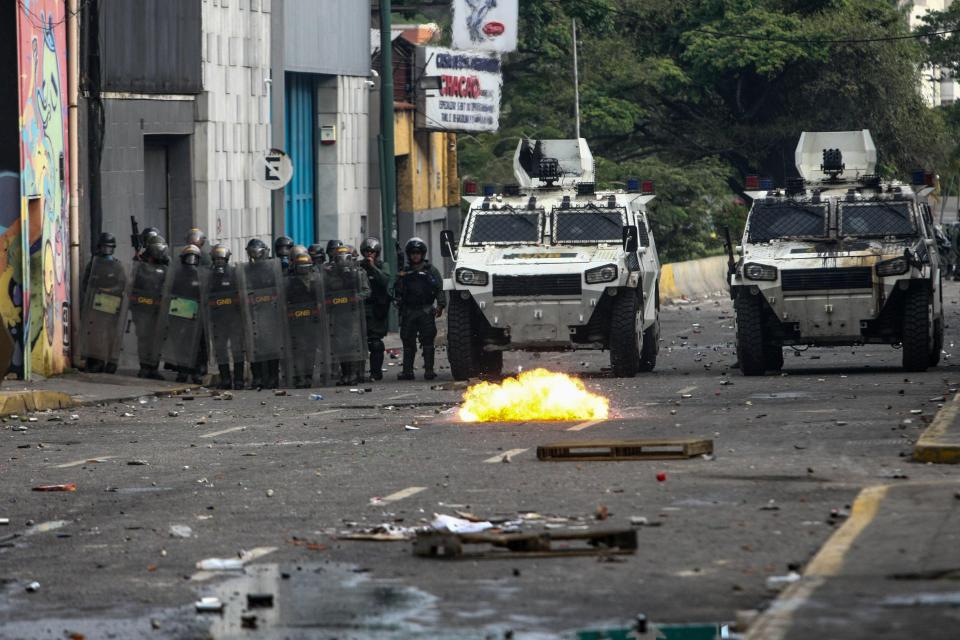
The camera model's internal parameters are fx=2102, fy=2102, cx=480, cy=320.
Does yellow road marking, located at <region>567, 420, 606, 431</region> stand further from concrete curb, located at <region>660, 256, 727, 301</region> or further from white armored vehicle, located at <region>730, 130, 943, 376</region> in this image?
concrete curb, located at <region>660, 256, 727, 301</region>

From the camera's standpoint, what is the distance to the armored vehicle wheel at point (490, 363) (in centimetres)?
2505

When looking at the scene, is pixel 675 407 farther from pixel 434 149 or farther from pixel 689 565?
pixel 434 149

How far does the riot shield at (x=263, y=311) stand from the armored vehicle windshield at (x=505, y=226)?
2380mm

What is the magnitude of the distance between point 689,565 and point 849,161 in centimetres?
1773

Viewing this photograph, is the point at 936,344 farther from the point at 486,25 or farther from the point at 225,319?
the point at 486,25

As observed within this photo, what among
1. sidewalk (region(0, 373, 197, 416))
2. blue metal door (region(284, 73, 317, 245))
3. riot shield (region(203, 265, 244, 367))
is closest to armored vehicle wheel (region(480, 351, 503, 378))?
riot shield (region(203, 265, 244, 367))

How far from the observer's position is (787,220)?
24.6 meters

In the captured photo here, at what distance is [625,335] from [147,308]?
18.5 ft

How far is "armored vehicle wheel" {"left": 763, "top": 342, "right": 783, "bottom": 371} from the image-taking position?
24062mm

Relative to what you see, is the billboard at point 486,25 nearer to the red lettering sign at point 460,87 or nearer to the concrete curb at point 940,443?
the red lettering sign at point 460,87

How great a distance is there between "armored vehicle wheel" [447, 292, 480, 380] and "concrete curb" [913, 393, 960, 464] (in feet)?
31.2

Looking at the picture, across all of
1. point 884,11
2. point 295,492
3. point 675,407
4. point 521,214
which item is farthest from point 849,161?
point 884,11

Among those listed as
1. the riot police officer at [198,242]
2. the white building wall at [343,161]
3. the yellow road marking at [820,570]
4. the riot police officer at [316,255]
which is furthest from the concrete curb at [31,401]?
the white building wall at [343,161]

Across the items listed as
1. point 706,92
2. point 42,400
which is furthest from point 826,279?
point 706,92
